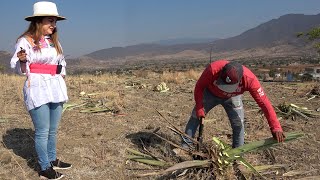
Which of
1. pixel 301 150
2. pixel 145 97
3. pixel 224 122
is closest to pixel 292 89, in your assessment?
pixel 145 97

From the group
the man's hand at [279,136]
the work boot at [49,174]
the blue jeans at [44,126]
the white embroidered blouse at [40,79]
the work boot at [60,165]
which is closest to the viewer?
the man's hand at [279,136]

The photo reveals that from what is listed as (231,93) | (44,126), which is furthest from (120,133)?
(231,93)

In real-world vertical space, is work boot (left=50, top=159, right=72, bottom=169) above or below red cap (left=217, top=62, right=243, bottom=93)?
below

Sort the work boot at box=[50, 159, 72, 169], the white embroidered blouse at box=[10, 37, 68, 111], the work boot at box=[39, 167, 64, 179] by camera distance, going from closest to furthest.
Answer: the white embroidered blouse at box=[10, 37, 68, 111] < the work boot at box=[39, 167, 64, 179] < the work boot at box=[50, 159, 72, 169]

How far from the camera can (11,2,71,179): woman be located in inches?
162

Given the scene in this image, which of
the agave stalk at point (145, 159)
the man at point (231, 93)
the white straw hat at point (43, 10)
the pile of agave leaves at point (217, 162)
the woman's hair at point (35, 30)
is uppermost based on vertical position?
the white straw hat at point (43, 10)

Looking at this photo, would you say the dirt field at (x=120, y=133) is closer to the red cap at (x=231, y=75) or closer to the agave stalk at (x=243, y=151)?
the agave stalk at (x=243, y=151)

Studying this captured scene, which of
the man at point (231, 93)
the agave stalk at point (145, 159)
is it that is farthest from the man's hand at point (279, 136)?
the agave stalk at point (145, 159)

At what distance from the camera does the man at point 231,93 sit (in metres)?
4.16

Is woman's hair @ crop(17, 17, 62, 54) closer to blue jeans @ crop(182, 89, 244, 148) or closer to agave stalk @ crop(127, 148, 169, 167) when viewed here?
agave stalk @ crop(127, 148, 169, 167)

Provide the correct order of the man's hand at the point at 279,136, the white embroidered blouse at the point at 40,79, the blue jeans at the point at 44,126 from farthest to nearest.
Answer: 1. the blue jeans at the point at 44,126
2. the white embroidered blouse at the point at 40,79
3. the man's hand at the point at 279,136

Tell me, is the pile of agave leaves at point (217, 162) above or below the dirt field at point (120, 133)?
above

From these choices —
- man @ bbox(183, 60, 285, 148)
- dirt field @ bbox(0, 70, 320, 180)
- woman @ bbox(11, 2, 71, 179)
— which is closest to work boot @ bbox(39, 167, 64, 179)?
woman @ bbox(11, 2, 71, 179)

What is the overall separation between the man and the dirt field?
1.82 feet
